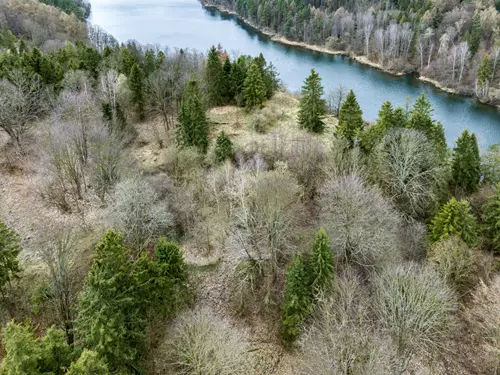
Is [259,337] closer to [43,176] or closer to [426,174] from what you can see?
[426,174]

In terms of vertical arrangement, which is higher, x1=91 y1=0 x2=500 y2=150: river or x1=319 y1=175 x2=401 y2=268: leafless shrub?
x1=91 y1=0 x2=500 y2=150: river

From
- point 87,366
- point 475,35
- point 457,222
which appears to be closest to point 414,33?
point 475,35

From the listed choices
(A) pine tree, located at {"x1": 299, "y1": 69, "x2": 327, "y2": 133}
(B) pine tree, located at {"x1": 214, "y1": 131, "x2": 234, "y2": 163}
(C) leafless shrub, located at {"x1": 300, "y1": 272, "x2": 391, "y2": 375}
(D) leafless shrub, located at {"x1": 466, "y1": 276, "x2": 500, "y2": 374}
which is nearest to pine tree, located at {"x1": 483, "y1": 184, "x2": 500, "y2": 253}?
(D) leafless shrub, located at {"x1": 466, "y1": 276, "x2": 500, "y2": 374}

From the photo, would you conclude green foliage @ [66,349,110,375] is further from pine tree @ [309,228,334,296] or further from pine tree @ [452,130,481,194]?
pine tree @ [452,130,481,194]

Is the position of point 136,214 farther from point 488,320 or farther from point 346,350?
point 488,320

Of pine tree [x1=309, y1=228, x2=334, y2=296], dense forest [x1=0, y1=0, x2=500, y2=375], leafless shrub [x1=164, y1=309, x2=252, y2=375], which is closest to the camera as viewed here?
leafless shrub [x1=164, y1=309, x2=252, y2=375]
